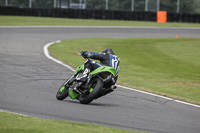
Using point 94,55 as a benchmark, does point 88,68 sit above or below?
below

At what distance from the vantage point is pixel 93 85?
8.73 metres

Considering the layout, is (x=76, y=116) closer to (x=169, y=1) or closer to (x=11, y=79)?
(x=11, y=79)

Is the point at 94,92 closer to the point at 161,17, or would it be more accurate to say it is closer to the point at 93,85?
the point at 93,85

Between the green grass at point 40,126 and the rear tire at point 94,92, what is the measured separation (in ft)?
5.66

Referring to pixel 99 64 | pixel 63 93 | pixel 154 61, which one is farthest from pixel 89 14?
pixel 99 64

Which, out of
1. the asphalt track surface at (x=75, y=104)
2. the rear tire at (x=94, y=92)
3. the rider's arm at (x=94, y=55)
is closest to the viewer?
the asphalt track surface at (x=75, y=104)

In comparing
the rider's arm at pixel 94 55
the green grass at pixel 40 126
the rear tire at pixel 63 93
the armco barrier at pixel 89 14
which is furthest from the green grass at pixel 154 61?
the armco barrier at pixel 89 14

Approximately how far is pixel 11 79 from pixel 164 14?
28212mm

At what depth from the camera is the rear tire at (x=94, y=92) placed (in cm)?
841

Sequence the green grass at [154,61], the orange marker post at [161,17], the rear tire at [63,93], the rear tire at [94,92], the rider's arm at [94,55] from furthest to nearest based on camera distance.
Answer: the orange marker post at [161,17], the green grass at [154,61], the rear tire at [63,93], the rider's arm at [94,55], the rear tire at [94,92]

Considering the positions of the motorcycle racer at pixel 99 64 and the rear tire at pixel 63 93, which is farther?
the rear tire at pixel 63 93

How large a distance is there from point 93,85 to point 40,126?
262 centimetres

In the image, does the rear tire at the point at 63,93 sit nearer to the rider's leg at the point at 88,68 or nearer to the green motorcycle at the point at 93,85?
the green motorcycle at the point at 93,85

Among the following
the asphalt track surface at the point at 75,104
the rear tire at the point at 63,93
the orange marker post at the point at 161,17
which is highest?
the orange marker post at the point at 161,17
